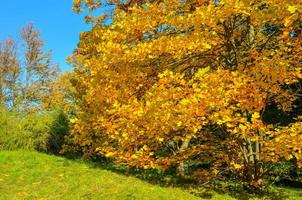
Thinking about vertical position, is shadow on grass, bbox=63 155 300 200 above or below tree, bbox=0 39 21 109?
below

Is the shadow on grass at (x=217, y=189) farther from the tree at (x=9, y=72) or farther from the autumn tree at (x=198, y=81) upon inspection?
the tree at (x=9, y=72)

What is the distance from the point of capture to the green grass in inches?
493

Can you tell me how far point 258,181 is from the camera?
1437 centimetres

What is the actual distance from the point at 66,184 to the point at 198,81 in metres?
5.44

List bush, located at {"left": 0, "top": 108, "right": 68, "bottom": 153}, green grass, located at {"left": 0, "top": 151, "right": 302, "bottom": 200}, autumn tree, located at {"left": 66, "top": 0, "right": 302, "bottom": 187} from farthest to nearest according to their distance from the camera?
bush, located at {"left": 0, "top": 108, "right": 68, "bottom": 153}, green grass, located at {"left": 0, "top": 151, "right": 302, "bottom": 200}, autumn tree, located at {"left": 66, "top": 0, "right": 302, "bottom": 187}

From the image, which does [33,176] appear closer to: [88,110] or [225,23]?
[88,110]

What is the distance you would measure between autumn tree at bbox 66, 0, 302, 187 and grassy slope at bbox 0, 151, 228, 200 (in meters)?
0.94

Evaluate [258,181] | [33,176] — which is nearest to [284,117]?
[258,181]

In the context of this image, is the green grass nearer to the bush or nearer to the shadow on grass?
the shadow on grass

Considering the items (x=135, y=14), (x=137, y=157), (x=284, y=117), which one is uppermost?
(x=135, y=14)

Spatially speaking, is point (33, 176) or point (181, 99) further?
point (33, 176)

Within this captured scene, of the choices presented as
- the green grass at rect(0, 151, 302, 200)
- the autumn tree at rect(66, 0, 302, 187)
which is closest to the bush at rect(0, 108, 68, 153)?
the green grass at rect(0, 151, 302, 200)

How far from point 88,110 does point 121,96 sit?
4836mm

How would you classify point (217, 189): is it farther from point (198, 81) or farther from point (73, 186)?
point (73, 186)
